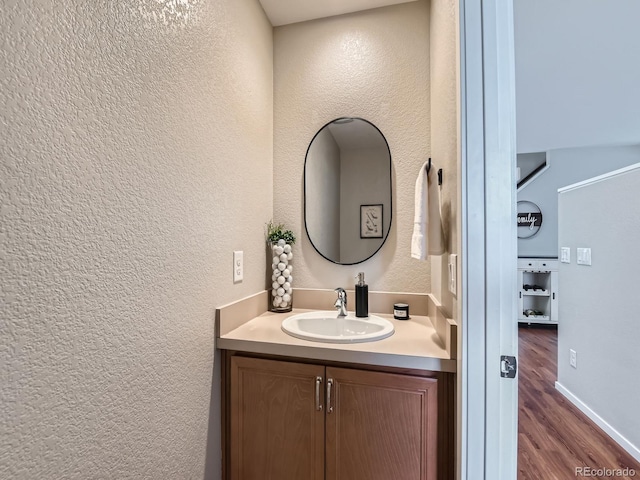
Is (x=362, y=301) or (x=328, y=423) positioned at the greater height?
(x=362, y=301)

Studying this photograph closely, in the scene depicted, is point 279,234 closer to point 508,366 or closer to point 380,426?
point 380,426

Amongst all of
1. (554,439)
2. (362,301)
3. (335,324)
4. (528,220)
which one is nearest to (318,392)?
(335,324)

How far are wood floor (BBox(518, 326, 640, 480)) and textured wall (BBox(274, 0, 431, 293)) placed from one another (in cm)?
117

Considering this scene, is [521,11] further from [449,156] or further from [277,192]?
[277,192]

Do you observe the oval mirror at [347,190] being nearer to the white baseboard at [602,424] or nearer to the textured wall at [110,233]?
the textured wall at [110,233]

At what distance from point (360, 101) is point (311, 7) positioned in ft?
1.88

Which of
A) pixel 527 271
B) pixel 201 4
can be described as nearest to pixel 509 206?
pixel 201 4

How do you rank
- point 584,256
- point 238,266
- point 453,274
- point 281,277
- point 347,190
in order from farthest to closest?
1. point 584,256
2. point 347,190
3. point 281,277
4. point 238,266
5. point 453,274

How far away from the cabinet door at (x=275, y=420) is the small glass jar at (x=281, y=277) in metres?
0.43

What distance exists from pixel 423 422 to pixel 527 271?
9.82ft

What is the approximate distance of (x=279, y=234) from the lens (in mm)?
1593

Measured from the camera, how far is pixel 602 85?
195cm

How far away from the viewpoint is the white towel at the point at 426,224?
117cm

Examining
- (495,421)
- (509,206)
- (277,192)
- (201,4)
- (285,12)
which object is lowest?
(495,421)
